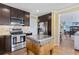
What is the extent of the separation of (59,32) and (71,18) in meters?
0.81

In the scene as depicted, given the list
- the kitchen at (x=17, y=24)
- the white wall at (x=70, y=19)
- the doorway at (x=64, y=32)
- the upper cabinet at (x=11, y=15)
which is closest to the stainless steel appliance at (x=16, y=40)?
the kitchen at (x=17, y=24)

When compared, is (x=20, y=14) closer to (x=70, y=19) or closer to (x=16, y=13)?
(x=16, y=13)

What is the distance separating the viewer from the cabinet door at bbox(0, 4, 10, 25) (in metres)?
3.84

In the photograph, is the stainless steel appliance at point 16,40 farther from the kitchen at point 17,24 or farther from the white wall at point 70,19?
the white wall at point 70,19

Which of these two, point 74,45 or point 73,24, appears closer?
point 73,24

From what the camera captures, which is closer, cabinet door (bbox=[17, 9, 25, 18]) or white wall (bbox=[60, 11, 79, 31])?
white wall (bbox=[60, 11, 79, 31])

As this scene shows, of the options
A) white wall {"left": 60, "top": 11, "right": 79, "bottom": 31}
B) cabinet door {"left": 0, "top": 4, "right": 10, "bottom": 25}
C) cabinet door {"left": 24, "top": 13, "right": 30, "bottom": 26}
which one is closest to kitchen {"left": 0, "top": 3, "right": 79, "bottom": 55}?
cabinet door {"left": 0, "top": 4, "right": 10, "bottom": 25}

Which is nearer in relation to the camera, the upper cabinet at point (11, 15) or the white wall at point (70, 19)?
the white wall at point (70, 19)

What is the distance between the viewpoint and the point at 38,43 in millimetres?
2279

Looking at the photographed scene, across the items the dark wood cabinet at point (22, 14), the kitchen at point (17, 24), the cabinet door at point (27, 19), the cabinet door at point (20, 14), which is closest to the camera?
the kitchen at point (17, 24)

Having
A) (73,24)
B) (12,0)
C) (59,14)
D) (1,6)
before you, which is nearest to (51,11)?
(59,14)

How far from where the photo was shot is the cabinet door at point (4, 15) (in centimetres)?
384

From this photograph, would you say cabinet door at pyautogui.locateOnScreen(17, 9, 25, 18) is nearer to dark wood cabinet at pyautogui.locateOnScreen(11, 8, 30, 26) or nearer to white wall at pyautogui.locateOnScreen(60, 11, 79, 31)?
dark wood cabinet at pyautogui.locateOnScreen(11, 8, 30, 26)

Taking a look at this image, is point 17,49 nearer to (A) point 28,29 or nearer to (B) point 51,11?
(A) point 28,29
